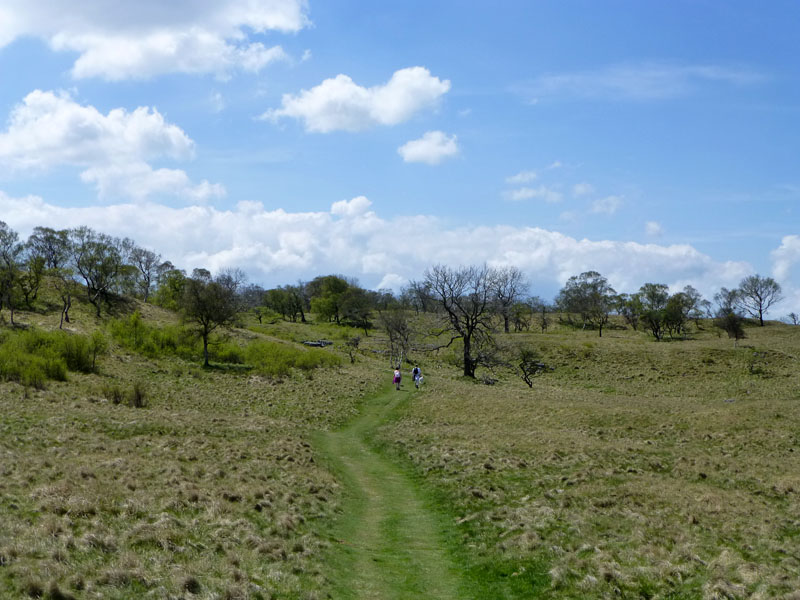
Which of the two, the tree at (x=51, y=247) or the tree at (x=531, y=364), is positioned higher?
the tree at (x=51, y=247)

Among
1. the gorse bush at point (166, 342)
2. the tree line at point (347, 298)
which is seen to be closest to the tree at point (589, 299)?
the tree line at point (347, 298)

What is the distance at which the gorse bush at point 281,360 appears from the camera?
55041 mm

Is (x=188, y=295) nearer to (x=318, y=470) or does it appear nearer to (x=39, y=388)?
(x=39, y=388)

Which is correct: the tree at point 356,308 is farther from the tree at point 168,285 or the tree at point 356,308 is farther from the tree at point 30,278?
the tree at point 30,278

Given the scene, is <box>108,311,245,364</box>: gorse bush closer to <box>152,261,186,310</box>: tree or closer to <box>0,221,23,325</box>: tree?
<box>0,221,23,325</box>: tree

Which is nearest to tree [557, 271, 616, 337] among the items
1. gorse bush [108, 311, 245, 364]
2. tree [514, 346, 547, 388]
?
tree [514, 346, 547, 388]

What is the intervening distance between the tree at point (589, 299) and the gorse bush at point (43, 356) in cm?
10063

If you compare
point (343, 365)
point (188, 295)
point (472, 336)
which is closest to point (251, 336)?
point (343, 365)

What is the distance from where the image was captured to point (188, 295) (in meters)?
54.9

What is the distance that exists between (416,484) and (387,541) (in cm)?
614

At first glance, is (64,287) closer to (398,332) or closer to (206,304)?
(206,304)

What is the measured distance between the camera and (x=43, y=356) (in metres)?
42.8

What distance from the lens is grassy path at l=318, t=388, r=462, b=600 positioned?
35.5ft

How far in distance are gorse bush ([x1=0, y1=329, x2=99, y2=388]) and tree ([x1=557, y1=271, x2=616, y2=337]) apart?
10063cm
